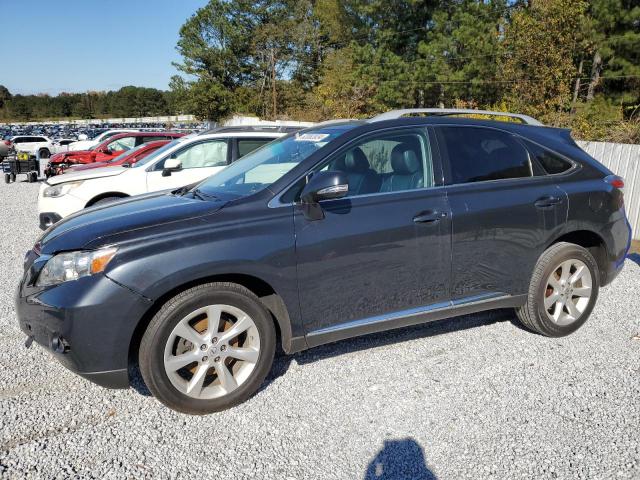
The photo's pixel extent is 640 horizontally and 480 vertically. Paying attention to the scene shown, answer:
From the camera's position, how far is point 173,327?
2.99 m

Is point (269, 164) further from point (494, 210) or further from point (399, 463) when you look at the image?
point (399, 463)

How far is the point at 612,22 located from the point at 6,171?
74.6ft

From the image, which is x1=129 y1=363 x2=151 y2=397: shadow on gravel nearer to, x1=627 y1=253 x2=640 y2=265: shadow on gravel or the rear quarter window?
the rear quarter window

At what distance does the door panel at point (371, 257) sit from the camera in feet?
10.8

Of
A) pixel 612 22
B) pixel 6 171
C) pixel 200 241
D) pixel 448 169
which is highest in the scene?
pixel 612 22

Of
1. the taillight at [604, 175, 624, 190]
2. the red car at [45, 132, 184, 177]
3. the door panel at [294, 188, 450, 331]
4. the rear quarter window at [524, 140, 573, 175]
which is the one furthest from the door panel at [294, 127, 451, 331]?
the red car at [45, 132, 184, 177]

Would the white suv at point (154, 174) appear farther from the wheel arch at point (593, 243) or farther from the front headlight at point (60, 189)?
the wheel arch at point (593, 243)

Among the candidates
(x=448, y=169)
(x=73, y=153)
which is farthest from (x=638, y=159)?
(x=73, y=153)

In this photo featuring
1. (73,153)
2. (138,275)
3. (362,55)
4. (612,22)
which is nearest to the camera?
(138,275)

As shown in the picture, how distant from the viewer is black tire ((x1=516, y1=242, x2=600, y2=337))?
Result: 4117mm

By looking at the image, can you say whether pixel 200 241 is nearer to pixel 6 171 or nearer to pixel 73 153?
pixel 73 153

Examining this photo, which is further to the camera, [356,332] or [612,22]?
[612,22]

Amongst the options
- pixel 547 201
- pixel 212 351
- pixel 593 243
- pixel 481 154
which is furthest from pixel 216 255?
pixel 593 243

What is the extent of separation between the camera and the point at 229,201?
3348mm
